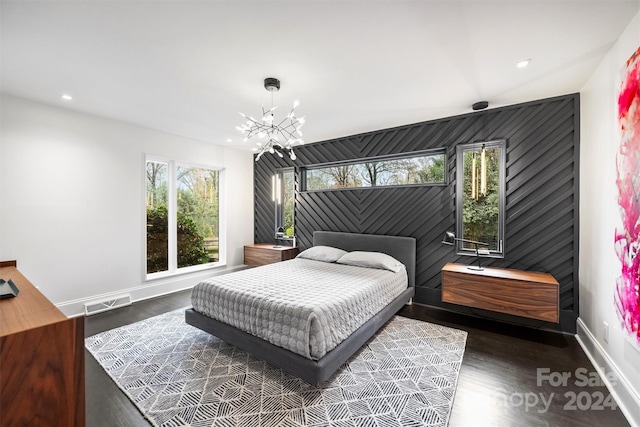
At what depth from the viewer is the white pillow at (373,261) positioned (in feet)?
11.9

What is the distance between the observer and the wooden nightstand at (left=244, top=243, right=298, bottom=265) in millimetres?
5062

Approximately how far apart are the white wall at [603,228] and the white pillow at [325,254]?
2.92 meters

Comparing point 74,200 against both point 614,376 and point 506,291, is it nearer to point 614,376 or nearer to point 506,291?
point 506,291

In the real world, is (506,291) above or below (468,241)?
below

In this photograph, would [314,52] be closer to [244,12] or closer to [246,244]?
[244,12]

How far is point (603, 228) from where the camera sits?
2.37 meters

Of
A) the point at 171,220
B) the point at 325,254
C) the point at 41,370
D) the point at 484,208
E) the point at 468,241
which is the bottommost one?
the point at 325,254

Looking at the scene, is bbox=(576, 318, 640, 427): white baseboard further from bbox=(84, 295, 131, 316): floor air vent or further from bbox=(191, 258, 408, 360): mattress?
bbox=(84, 295, 131, 316): floor air vent

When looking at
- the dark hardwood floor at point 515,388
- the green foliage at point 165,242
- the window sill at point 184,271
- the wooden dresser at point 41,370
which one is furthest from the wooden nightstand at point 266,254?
the wooden dresser at point 41,370

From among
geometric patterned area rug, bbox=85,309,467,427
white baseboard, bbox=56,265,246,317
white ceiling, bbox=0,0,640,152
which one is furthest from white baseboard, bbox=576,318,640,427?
white baseboard, bbox=56,265,246,317

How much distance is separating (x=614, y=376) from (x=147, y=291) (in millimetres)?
5515

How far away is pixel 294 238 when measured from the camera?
213 inches

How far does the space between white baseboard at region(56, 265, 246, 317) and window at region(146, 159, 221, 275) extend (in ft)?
0.74

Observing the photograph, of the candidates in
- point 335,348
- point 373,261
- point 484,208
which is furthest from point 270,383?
point 484,208
